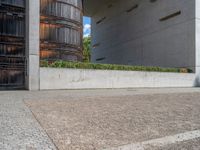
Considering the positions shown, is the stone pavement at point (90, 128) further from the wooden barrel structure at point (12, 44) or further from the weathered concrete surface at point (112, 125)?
the wooden barrel structure at point (12, 44)

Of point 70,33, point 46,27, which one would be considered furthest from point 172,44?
point 46,27

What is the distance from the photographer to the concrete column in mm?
12880

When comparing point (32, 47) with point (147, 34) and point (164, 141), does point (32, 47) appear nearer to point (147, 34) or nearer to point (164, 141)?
point (164, 141)

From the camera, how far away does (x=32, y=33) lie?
1324 cm

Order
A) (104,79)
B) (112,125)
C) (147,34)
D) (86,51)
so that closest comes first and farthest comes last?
(112,125), (104,79), (147,34), (86,51)

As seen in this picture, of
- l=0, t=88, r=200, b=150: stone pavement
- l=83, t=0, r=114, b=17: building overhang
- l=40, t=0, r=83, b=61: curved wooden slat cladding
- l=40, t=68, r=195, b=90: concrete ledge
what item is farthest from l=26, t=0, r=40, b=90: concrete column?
l=83, t=0, r=114, b=17: building overhang

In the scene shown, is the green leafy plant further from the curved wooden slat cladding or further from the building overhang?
the curved wooden slat cladding

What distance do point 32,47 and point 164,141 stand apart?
36.0 ft

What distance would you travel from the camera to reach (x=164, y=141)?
153 inches

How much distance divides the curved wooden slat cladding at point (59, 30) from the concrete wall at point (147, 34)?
9111 mm

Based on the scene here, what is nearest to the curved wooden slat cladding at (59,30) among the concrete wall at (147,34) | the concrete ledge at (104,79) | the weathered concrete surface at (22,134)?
the concrete ledge at (104,79)

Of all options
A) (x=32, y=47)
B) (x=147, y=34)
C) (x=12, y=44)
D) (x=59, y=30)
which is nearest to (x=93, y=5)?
(x=147, y=34)

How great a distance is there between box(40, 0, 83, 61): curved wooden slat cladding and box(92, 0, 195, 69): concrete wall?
911 cm

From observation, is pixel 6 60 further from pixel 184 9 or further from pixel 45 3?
pixel 184 9
